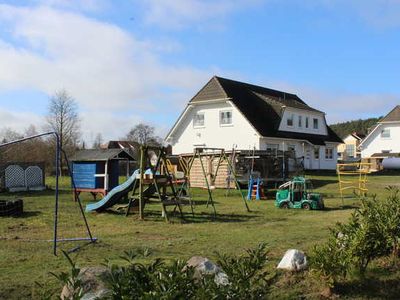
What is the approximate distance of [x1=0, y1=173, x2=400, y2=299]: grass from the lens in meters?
6.88

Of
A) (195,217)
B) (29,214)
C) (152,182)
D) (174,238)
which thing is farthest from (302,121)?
(174,238)

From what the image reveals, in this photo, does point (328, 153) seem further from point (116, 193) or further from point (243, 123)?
point (116, 193)

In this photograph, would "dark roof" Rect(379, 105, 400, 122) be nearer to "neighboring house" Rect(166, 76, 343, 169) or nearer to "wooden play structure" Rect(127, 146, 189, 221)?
"neighboring house" Rect(166, 76, 343, 169)

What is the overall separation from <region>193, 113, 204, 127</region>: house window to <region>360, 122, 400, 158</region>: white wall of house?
27593 mm

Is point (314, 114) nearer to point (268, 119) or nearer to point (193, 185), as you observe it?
point (268, 119)

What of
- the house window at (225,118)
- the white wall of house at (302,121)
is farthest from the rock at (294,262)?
the white wall of house at (302,121)

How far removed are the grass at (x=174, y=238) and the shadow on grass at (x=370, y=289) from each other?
0.04 ft

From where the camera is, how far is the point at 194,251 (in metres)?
9.52

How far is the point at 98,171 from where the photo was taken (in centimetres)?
2314

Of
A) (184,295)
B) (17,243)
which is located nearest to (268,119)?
(17,243)

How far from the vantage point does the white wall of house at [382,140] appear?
6144cm

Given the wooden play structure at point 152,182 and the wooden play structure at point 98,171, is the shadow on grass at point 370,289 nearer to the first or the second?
the wooden play structure at point 152,182

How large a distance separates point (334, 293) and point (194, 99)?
38714 mm

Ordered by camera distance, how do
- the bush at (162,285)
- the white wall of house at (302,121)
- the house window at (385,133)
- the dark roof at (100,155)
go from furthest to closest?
the house window at (385,133) < the white wall of house at (302,121) < the dark roof at (100,155) < the bush at (162,285)
